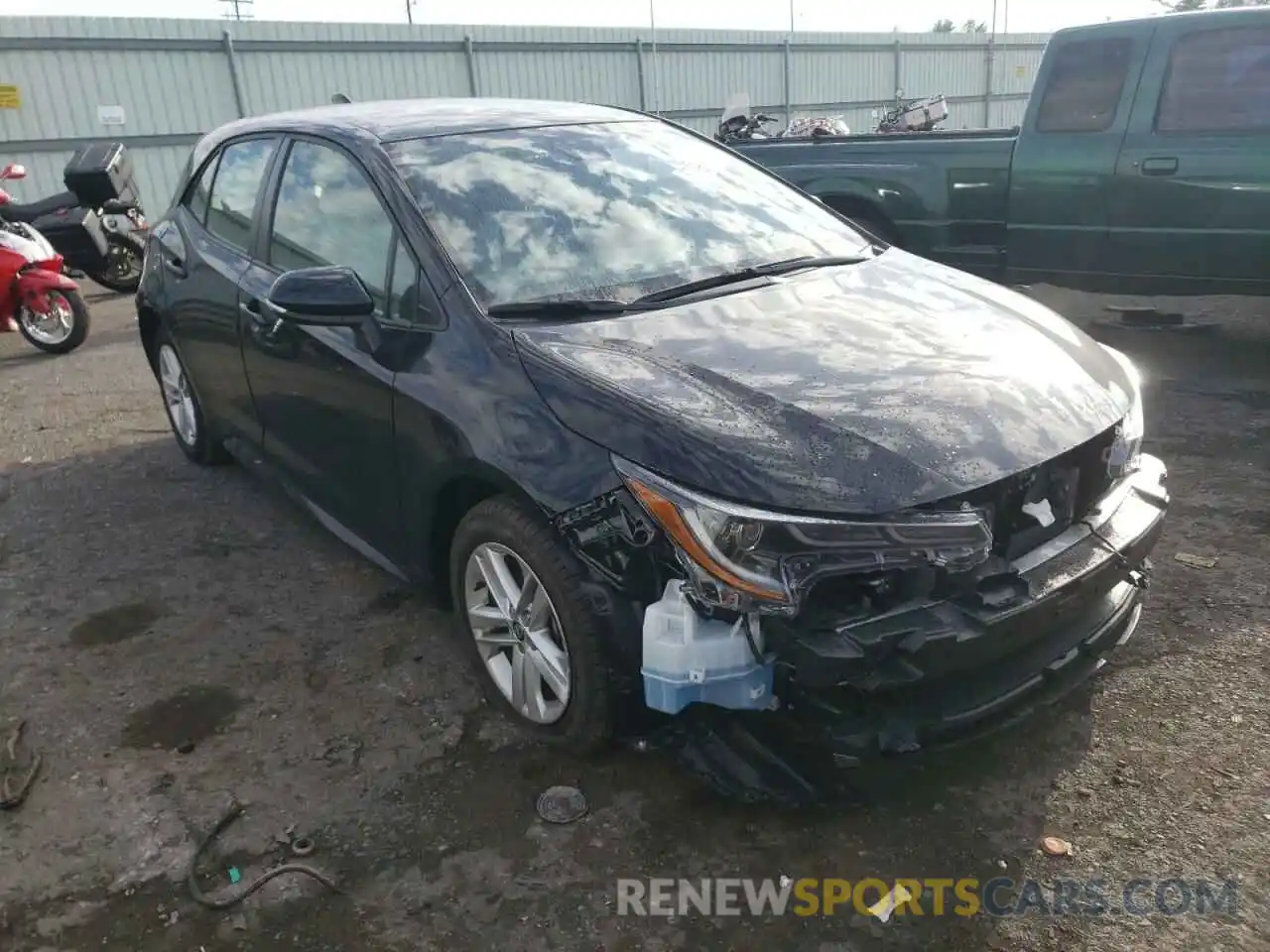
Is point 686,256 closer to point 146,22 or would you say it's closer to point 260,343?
point 260,343

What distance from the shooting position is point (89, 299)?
1073 cm

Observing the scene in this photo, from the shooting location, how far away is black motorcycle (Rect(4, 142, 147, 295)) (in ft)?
31.0

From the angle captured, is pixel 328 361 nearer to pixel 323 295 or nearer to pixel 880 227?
pixel 323 295

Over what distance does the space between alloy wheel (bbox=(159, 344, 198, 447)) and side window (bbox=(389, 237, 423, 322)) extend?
7.55 ft

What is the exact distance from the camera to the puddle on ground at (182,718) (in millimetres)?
2988

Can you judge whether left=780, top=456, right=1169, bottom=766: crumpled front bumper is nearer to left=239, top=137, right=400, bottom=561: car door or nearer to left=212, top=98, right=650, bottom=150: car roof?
left=239, top=137, right=400, bottom=561: car door

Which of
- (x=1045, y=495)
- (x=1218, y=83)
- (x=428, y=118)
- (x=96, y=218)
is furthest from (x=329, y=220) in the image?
(x=96, y=218)

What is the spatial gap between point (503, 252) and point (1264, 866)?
2.47m

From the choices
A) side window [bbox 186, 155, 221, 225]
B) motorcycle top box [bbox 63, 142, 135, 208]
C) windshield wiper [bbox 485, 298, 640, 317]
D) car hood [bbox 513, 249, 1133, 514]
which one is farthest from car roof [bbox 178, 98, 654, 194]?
motorcycle top box [bbox 63, 142, 135, 208]

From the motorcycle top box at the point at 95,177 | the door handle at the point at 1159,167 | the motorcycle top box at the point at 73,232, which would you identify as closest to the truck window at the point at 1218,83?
the door handle at the point at 1159,167

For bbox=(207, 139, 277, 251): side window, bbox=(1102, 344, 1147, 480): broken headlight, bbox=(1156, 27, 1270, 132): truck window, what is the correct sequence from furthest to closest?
bbox=(1156, 27, 1270, 132): truck window
bbox=(207, 139, 277, 251): side window
bbox=(1102, 344, 1147, 480): broken headlight

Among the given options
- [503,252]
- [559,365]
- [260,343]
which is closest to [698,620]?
[559,365]

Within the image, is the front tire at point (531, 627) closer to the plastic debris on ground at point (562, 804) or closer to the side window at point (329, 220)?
the plastic debris on ground at point (562, 804)

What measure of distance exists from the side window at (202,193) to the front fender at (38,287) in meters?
4.16
